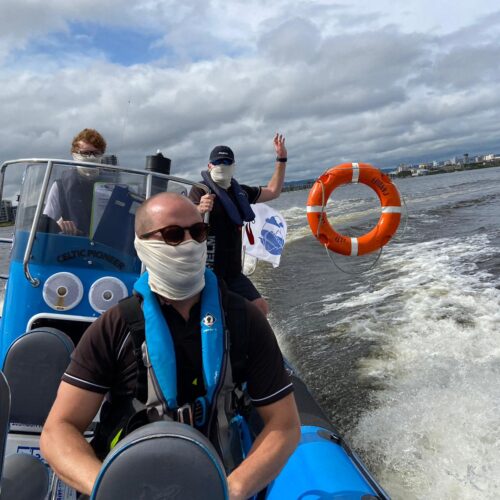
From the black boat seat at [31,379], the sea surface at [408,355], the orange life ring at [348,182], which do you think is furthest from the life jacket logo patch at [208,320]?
the orange life ring at [348,182]

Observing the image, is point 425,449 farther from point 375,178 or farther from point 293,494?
point 375,178

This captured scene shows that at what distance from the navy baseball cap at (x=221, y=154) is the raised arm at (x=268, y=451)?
209cm

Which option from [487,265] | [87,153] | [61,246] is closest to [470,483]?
[61,246]

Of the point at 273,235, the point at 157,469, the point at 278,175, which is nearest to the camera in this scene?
the point at 157,469

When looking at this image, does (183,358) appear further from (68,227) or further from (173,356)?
(68,227)

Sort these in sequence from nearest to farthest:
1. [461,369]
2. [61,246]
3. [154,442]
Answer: [154,442], [61,246], [461,369]

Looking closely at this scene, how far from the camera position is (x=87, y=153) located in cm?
292

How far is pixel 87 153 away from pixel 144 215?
5.26ft

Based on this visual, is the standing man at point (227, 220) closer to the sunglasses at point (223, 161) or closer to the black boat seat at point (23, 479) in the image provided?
the sunglasses at point (223, 161)

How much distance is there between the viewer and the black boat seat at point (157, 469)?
967mm

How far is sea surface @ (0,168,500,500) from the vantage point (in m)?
3.08

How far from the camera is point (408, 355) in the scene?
4.79 m

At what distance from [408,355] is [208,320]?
150 inches

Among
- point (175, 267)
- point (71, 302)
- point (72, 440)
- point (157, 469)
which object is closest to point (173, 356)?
point (175, 267)
